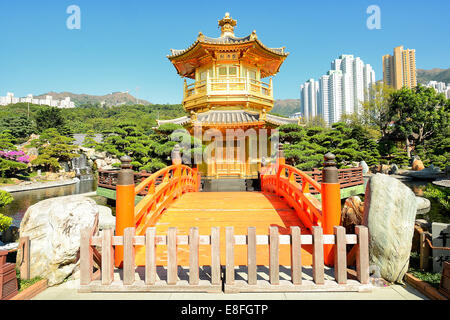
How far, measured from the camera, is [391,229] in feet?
10.6

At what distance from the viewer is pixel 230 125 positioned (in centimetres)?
1347

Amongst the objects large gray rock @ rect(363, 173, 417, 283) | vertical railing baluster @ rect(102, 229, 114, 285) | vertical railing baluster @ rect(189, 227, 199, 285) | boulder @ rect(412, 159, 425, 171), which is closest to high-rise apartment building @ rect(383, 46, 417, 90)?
boulder @ rect(412, 159, 425, 171)

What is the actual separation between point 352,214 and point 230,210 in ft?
10.7

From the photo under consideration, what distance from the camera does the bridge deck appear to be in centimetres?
418

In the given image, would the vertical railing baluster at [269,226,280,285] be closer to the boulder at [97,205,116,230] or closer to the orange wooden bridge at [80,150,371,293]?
the orange wooden bridge at [80,150,371,293]

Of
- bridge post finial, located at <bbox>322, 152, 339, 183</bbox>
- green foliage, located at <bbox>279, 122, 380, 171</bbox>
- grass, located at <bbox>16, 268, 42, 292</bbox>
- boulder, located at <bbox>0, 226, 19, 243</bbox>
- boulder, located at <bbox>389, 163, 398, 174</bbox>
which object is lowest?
boulder, located at <bbox>0, 226, 19, 243</bbox>

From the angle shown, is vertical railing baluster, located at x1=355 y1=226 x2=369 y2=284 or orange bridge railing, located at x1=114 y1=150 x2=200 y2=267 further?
orange bridge railing, located at x1=114 y1=150 x2=200 y2=267

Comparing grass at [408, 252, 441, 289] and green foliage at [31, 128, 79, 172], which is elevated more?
green foliage at [31, 128, 79, 172]

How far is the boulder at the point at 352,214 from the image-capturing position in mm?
4312

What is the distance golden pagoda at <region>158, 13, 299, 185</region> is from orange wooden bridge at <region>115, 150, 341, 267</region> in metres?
4.85

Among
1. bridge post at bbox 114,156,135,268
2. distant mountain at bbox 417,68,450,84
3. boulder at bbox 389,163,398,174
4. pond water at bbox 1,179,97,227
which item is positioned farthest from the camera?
distant mountain at bbox 417,68,450,84

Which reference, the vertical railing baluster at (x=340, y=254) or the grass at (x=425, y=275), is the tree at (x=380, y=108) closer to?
the grass at (x=425, y=275)

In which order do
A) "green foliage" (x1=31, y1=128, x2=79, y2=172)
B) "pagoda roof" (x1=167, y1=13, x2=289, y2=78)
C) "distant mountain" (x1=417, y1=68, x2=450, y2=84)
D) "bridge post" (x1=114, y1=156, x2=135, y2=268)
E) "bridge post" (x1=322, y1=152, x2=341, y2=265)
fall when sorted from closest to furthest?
"bridge post" (x1=322, y1=152, x2=341, y2=265) < "bridge post" (x1=114, y1=156, x2=135, y2=268) < "pagoda roof" (x1=167, y1=13, x2=289, y2=78) < "green foliage" (x1=31, y1=128, x2=79, y2=172) < "distant mountain" (x1=417, y1=68, x2=450, y2=84)

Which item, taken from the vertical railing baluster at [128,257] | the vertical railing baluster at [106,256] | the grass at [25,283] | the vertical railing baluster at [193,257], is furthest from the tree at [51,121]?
the vertical railing baluster at [193,257]
